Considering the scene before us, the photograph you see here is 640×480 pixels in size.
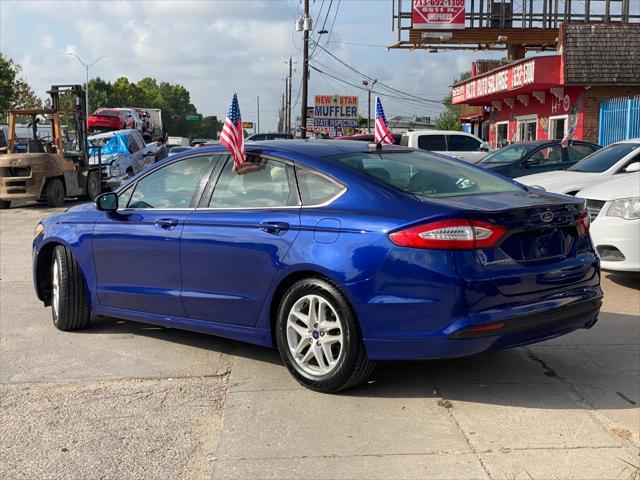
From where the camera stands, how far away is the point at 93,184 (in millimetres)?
22297

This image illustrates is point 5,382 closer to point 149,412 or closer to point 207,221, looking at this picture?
point 149,412

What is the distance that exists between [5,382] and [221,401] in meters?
1.62

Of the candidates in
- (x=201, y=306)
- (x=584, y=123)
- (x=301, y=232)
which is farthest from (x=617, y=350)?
(x=584, y=123)

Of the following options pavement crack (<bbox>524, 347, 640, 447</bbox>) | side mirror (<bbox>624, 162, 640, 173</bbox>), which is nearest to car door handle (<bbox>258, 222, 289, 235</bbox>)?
pavement crack (<bbox>524, 347, 640, 447</bbox>)

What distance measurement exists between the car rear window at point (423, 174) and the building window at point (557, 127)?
20190 millimetres

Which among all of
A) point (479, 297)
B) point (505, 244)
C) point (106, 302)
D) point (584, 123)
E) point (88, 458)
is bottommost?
point (88, 458)

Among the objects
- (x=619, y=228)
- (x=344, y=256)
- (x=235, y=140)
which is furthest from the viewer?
(x=619, y=228)

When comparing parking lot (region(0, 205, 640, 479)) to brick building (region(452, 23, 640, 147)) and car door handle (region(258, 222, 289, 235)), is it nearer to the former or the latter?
car door handle (region(258, 222, 289, 235))

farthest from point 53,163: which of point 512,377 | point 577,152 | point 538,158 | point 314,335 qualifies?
point 512,377

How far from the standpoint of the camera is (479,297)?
4.09m

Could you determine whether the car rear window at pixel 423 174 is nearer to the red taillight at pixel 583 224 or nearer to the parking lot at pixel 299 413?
the red taillight at pixel 583 224

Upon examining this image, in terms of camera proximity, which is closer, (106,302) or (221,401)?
(221,401)

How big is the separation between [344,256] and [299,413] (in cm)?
97

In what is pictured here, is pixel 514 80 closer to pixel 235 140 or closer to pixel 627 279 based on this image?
pixel 627 279
